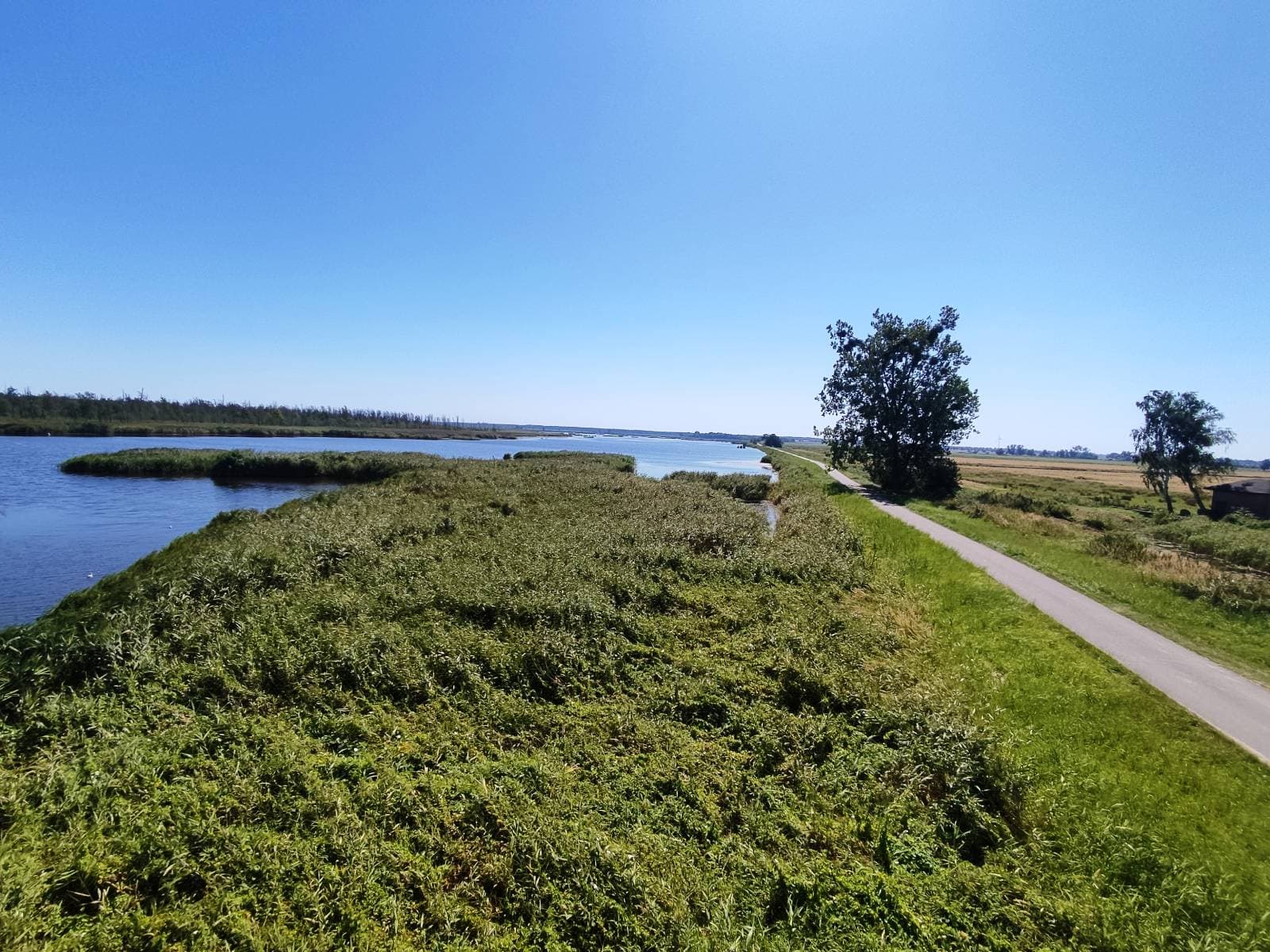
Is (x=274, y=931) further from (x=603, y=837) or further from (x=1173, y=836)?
(x=1173, y=836)

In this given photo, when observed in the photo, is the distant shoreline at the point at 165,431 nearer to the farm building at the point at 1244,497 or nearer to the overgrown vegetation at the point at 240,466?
the overgrown vegetation at the point at 240,466

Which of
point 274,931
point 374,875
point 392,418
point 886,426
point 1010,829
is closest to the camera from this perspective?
point 274,931

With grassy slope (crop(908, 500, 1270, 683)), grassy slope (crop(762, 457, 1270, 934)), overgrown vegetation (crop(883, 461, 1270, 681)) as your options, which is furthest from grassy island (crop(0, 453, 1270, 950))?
overgrown vegetation (crop(883, 461, 1270, 681))

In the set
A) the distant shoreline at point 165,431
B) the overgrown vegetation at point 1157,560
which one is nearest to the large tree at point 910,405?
the overgrown vegetation at point 1157,560

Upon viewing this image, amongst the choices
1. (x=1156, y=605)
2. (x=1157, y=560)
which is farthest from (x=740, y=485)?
(x=1156, y=605)

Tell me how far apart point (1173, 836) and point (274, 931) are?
28.1 ft

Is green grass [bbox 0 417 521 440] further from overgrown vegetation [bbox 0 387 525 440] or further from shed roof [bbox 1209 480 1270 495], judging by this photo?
shed roof [bbox 1209 480 1270 495]

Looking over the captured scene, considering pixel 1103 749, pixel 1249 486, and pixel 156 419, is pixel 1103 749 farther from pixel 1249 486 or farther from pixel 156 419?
pixel 156 419

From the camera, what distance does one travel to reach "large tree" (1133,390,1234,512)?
3962 cm

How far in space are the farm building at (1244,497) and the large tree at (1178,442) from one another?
2696mm

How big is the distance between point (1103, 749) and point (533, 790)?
753cm

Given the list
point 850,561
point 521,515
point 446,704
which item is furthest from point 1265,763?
point 521,515

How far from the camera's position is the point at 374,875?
14.4 ft

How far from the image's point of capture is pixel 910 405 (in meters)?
39.2
